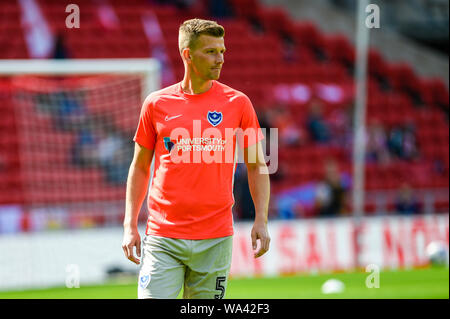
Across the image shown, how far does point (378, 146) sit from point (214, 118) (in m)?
12.1

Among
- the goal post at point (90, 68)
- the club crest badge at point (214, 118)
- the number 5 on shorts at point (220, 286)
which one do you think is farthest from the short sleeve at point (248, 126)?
the goal post at point (90, 68)

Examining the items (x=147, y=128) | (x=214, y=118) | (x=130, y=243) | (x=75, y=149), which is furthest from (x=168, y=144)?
(x=75, y=149)

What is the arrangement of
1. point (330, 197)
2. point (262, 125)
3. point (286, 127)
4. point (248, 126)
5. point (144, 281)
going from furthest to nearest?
point (286, 127)
point (262, 125)
point (330, 197)
point (248, 126)
point (144, 281)

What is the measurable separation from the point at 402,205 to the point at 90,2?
8.11m

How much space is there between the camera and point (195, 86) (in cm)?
435

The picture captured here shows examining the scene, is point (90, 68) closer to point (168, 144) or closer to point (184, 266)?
point (168, 144)

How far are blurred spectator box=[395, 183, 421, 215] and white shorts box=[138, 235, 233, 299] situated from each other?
1017 cm

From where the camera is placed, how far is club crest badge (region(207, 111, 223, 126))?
13.9 feet

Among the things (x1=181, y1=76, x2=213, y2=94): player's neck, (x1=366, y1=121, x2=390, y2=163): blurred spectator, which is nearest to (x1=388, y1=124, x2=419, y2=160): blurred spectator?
(x1=366, y1=121, x2=390, y2=163): blurred spectator

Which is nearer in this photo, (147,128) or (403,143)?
(147,128)

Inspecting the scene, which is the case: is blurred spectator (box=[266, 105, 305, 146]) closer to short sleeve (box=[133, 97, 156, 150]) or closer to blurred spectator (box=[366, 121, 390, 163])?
blurred spectator (box=[366, 121, 390, 163])
